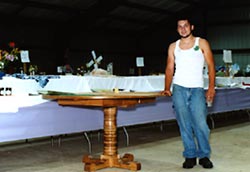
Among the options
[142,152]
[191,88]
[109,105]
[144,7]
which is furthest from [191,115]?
[144,7]

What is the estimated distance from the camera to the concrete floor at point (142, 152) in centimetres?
313

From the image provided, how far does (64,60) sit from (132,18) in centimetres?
307

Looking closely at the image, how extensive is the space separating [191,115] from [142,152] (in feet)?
2.90

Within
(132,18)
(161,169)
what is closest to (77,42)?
(132,18)

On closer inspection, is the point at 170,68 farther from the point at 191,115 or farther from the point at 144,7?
the point at 144,7

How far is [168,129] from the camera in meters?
5.43

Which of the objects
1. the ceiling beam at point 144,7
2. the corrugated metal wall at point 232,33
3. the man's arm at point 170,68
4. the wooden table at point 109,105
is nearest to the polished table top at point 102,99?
the wooden table at point 109,105

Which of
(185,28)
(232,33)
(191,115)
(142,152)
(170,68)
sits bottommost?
(142,152)

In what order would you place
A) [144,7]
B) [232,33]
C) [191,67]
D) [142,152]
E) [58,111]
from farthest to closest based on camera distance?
[232,33] < [144,7] < [142,152] < [58,111] < [191,67]

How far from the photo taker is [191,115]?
9.84 ft

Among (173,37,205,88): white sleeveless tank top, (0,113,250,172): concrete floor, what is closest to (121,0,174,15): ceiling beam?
(0,113,250,172): concrete floor

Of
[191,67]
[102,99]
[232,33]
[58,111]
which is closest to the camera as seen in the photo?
[102,99]

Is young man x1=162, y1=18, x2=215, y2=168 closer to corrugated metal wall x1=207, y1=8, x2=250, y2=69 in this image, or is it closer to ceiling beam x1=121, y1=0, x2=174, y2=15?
ceiling beam x1=121, y1=0, x2=174, y2=15

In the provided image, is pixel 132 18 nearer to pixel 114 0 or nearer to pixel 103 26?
pixel 103 26
